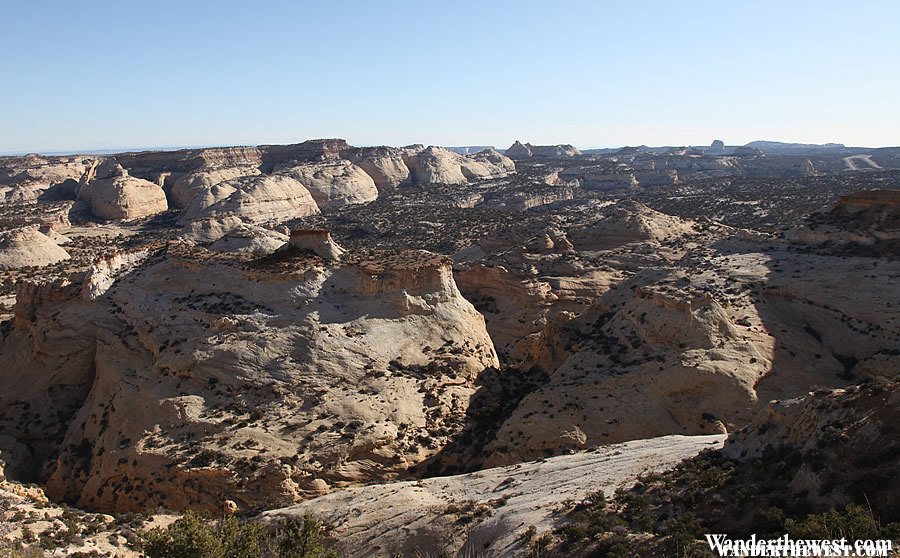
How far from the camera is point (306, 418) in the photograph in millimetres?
23328

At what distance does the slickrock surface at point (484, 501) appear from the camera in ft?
52.5

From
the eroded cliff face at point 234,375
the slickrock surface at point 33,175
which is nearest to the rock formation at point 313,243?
the eroded cliff face at point 234,375

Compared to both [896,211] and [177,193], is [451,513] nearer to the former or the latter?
[896,211]

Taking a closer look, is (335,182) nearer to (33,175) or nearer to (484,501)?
A: (33,175)

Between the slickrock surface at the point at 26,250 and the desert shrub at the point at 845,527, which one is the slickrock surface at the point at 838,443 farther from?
the slickrock surface at the point at 26,250

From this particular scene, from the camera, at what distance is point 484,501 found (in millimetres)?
17969

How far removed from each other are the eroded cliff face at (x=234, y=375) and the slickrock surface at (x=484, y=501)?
2.99 meters

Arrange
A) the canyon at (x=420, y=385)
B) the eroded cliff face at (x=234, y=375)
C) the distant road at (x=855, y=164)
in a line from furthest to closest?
the distant road at (x=855, y=164) → the eroded cliff face at (x=234, y=375) → the canyon at (x=420, y=385)

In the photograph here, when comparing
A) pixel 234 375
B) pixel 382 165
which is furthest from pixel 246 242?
pixel 382 165

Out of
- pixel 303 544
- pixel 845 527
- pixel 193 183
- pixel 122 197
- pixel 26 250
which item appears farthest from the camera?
pixel 193 183

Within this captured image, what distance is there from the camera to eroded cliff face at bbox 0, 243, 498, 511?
2172 centimetres

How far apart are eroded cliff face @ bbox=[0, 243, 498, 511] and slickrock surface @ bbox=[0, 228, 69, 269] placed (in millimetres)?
32176

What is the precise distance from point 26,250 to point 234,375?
47.0 meters

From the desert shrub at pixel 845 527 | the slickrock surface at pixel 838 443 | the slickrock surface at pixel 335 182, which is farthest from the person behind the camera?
the slickrock surface at pixel 335 182
